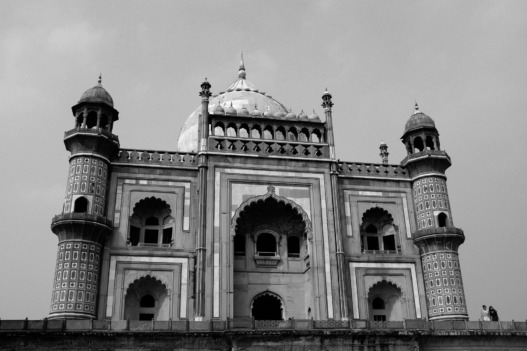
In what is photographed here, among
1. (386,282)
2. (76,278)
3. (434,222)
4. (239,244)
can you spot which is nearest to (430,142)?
(434,222)

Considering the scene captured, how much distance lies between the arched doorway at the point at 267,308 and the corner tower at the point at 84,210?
7615 mm

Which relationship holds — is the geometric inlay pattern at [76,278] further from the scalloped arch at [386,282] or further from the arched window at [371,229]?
the arched window at [371,229]

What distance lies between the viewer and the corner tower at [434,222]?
27672 mm

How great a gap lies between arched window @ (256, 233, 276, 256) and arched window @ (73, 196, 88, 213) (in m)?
8.39

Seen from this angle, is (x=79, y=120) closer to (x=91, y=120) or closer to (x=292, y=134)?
(x=91, y=120)

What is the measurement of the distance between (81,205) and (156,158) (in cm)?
431

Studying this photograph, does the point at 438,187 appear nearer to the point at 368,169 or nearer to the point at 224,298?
the point at 368,169

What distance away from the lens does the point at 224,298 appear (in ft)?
84.4

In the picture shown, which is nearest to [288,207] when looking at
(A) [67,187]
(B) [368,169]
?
(B) [368,169]

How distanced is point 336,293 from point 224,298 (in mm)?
5156

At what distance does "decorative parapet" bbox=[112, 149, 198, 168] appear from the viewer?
28.6 meters

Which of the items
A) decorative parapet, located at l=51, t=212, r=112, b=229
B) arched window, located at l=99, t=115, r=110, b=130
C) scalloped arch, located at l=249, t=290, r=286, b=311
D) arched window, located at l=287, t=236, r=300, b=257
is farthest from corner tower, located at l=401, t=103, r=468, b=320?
arched window, located at l=99, t=115, r=110, b=130

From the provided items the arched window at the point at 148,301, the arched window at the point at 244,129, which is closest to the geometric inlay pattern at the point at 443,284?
the arched window at the point at 244,129

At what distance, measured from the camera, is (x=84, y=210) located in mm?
26484
